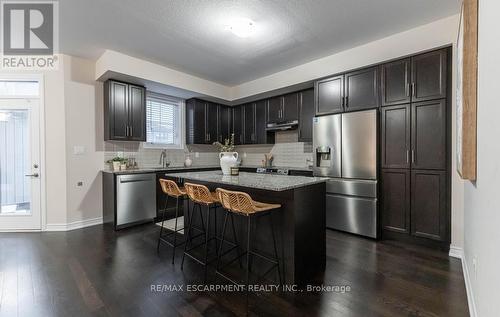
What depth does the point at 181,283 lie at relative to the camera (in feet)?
7.50

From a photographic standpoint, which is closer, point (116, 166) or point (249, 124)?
point (116, 166)

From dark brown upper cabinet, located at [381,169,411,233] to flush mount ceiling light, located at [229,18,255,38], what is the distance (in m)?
2.66

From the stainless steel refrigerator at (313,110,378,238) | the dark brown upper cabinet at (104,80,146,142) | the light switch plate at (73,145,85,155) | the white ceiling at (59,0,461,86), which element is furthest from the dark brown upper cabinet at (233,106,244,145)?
the light switch plate at (73,145,85,155)

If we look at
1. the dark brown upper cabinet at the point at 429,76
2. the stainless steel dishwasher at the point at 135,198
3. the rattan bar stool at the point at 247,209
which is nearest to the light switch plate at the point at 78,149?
the stainless steel dishwasher at the point at 135,198

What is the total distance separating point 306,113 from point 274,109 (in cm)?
82

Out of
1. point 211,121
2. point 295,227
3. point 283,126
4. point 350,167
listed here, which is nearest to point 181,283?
point 295,227

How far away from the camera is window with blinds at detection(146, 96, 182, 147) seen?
509 cm

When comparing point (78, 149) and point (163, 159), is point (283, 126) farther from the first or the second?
point (78, 149)

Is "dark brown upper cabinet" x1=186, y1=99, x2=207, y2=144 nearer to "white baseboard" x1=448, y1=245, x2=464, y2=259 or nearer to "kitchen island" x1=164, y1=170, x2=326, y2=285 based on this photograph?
"kitchen island" x1=164, y1=170, x2=326, y2=285

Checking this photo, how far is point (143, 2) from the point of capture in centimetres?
254

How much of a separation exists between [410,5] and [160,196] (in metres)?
4.59

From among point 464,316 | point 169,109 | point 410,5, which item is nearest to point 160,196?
point 169,109

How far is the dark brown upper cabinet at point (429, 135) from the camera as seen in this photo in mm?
2939

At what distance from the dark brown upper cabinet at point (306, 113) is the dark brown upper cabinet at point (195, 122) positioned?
89.3 inches
